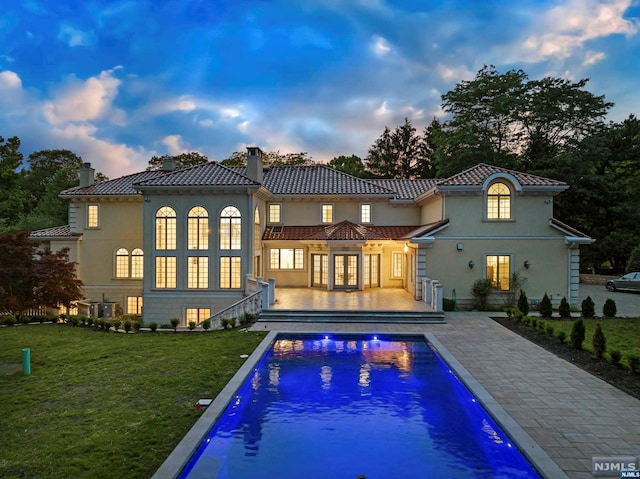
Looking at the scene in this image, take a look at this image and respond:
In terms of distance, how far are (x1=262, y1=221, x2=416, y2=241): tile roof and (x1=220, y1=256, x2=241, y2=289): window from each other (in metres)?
3.32

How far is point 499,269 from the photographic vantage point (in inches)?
790

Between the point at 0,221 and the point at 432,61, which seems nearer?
the point at 432,61

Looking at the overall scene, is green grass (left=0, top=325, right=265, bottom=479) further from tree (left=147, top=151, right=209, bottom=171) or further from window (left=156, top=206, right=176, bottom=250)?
tree (left=147, top=151, right=209, bottom=171)

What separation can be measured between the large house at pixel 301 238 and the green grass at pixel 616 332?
12.0ft

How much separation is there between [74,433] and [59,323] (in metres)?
12.9

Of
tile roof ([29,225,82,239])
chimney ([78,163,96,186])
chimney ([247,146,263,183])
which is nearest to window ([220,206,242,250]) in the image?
chimney ([247,146,263,183])

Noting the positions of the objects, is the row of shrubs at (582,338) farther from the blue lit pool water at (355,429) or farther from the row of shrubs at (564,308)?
the blue lit pool water at (355,429)

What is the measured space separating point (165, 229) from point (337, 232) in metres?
10.0

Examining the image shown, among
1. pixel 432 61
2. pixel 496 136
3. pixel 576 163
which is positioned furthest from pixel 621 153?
pixel 432 61

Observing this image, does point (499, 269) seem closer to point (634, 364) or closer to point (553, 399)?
point (634, 364)

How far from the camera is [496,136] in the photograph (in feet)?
120

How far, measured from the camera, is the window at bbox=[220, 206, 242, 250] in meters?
21.2

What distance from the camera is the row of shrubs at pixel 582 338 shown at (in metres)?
9.35

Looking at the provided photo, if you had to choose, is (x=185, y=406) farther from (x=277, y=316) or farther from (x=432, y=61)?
(x=432, y=61)
